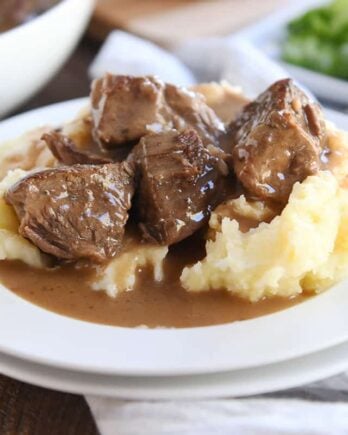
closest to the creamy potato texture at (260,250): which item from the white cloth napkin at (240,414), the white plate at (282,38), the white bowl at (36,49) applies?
the white cloth napkin at (240,414)

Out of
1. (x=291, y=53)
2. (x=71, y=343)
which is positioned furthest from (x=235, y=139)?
(x=291, y=53)

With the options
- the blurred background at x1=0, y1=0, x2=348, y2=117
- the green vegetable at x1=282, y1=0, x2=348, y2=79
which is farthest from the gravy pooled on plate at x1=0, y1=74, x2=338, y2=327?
the green vegetable at x1=282, y1=0, x2=348, y2=79

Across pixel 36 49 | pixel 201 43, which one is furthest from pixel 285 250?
pixel 201 43

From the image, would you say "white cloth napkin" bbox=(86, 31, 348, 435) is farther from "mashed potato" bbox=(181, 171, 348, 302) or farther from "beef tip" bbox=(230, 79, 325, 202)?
"beef tip" bbox=(230, 79, 325, 202)

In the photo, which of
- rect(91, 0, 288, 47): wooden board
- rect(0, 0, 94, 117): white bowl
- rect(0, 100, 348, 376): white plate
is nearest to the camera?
rect(0, 100, 348, 376): white plate

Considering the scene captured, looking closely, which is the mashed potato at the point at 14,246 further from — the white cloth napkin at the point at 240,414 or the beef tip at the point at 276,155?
the beef tip at the point at 276,155

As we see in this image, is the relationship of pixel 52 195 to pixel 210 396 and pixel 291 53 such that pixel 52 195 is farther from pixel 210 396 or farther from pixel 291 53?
pixel 291 53
